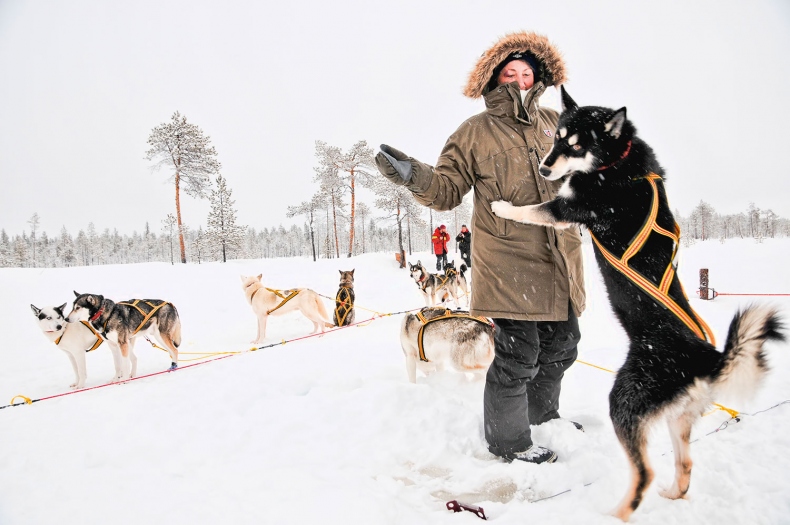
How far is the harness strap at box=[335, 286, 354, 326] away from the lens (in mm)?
7664

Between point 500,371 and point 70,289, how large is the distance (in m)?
14.1

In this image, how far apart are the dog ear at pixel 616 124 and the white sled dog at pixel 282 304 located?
635 centimetres

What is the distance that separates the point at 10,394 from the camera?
456 cm

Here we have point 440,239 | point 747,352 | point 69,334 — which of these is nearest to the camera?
point 747,352

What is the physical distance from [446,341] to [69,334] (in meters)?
5.01

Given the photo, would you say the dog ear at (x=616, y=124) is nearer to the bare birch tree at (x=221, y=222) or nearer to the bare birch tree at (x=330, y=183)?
the bare birch tree at (x=330, y=183)

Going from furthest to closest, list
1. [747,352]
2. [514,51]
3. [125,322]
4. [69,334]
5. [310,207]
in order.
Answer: [310,207], [125,322], [69,334], [514,51], [747,352]

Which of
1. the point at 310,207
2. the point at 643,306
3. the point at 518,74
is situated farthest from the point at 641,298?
the point at 310,207

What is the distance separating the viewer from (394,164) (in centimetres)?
206

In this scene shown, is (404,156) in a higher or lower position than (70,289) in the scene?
higher

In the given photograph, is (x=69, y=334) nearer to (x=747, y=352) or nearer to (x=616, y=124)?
(x=616, y=124)

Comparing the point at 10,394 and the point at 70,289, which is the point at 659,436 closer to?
the point at 10,394

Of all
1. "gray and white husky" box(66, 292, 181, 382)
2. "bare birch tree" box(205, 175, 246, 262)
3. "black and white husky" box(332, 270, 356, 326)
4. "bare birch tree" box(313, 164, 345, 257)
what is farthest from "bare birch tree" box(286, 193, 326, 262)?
"gray and white husky" box(66, 292, 181, 382)

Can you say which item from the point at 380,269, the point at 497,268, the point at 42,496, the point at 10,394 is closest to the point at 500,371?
the point at 497,268
